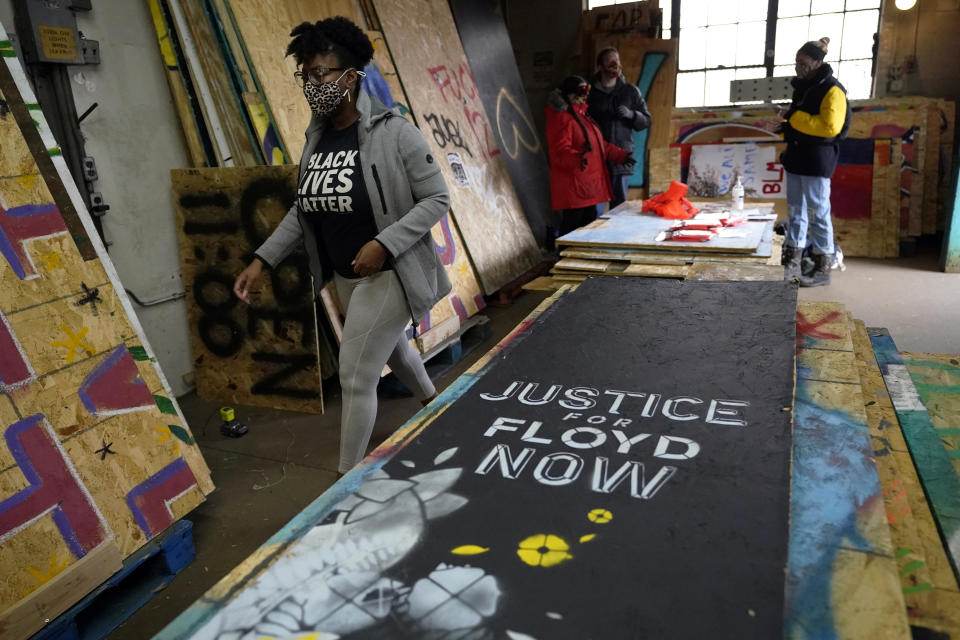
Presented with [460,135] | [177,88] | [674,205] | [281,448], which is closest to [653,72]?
[460,135]

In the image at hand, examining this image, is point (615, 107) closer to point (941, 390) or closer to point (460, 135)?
point (460, 135)

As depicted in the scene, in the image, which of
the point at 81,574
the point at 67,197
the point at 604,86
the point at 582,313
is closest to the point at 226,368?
the point at 67,197

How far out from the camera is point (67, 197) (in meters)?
2.53

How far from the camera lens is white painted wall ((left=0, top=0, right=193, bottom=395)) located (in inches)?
138

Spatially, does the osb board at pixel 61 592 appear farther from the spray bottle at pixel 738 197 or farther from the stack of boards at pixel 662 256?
the spray bottle at pixel 738 197

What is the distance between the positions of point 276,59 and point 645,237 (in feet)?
7.59

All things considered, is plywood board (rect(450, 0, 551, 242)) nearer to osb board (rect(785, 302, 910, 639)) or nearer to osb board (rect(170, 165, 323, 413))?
osb board (rect(170, 165, 323, 413))

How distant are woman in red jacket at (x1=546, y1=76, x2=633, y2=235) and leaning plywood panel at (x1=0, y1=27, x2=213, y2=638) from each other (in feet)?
12.5

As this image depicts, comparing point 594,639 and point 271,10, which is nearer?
point 594,639

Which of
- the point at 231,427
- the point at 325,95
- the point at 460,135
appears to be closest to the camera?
the point at 325,95

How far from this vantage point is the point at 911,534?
4.79 ft

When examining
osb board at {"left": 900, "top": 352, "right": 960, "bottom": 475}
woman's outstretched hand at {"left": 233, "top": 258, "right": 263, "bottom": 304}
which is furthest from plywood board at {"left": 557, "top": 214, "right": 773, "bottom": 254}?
→ woman's outstretched hand at {"left": 233, "top": 258, "right": 263, "bottom": 304}

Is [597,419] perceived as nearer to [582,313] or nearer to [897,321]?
[582,313]

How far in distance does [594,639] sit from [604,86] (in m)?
→ 5.57
